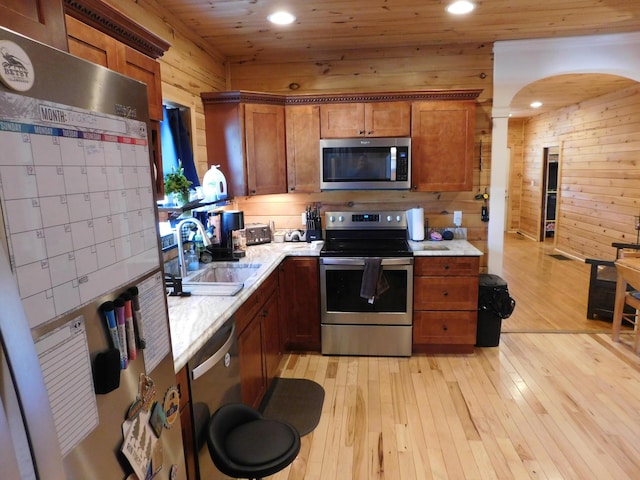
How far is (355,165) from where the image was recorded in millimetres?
3520

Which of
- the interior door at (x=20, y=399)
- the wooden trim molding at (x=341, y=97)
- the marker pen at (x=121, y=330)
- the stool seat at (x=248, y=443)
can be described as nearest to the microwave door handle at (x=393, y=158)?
the wooden trim molding at (x=341, y=97)

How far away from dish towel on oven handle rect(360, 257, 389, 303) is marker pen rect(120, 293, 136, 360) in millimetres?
2452

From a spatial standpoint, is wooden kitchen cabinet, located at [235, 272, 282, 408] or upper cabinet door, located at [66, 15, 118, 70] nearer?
upper cabinet door, located at [66, 15, 118, 70]

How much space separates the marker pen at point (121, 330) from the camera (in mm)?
894

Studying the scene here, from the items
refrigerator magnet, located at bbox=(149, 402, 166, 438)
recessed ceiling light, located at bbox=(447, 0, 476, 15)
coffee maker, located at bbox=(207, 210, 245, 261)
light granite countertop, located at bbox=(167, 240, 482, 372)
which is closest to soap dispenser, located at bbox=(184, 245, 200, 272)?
coffee maker, located at bbox=(207, 210, 245, 261)

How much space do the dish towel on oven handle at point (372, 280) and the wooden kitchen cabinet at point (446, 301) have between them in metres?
0.30

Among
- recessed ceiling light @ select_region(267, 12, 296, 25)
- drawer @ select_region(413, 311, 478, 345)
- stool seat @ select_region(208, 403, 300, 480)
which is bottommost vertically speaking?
drawer @ select_region(413, 311, 478, 345)

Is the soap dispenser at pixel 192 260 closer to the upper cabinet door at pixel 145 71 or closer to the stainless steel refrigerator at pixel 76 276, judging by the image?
the upper cabinet door at pixel 145 71

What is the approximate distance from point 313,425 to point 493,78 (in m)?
3.19

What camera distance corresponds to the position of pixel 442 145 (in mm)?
3523

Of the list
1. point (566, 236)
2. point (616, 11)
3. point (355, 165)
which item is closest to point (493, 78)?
point (616, 11)

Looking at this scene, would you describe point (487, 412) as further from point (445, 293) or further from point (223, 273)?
point (223, 273)

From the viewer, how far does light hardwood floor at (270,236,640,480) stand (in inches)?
87.5

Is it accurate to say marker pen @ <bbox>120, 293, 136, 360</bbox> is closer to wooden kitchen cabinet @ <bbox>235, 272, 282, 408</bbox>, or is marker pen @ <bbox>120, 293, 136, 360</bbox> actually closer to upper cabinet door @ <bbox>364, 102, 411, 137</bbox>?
wooden kitchen cabinet @ <bbox>235, 272, 282, 408</bbox>
